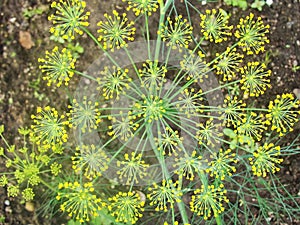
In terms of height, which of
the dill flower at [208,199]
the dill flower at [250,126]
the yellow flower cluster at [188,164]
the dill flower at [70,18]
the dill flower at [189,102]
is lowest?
the dill flower at [208,199]

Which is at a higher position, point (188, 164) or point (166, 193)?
point (188, 164)

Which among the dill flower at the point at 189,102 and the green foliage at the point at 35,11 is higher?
the green foliage at the point at 35,11

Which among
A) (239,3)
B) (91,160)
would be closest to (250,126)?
(91,160)

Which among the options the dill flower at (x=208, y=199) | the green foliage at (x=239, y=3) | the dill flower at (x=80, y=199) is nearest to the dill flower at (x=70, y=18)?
the dill flower at (x=80, y=199)

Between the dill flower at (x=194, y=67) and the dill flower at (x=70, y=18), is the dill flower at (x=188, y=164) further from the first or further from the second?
the dill flower at (x=70, y=18)

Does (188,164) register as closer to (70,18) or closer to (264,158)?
(264,158)

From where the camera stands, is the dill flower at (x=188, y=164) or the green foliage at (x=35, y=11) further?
the green foliage at (x=35, y=11)

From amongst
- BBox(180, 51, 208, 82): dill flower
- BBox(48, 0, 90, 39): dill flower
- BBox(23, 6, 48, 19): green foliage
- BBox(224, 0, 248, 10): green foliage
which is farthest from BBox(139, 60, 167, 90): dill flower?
BBox(23, 6, 48, 19): green foliage

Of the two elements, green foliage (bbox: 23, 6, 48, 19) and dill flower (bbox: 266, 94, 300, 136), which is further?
green foliage (bbox: 23, 6, 48, 19)

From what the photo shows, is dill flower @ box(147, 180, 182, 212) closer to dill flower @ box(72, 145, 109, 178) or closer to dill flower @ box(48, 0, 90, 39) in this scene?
dill flower @ box(72, 145, 109, 178)

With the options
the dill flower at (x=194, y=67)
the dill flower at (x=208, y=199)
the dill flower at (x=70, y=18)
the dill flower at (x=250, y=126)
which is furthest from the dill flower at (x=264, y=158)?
the dill flower at (x=70, y=18)

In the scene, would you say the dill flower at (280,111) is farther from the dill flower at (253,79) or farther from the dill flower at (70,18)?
the dill flower at (70,18)

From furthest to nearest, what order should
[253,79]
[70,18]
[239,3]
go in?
[239,3]
[253,79]
[70,18]
